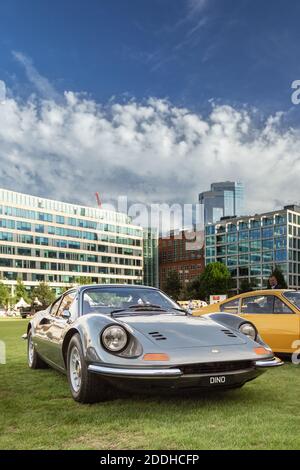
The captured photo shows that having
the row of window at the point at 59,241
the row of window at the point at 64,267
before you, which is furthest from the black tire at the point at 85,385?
the row of window at the point at 59,241

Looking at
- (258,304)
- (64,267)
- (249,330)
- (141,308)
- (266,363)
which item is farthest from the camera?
(64,267)

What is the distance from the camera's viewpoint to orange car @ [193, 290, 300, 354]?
8.23 m

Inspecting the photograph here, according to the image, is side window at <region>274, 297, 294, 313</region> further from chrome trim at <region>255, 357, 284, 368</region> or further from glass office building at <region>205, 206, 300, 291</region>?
glass office building at <region>205, 206, 300, 291</region>

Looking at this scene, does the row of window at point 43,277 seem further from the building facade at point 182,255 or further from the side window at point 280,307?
the side window at point 280,307

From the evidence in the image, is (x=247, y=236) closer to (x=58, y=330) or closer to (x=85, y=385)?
(x=58, y=330)

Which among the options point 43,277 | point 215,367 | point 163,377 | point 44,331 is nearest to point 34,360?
point 44,331

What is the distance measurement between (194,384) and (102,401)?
1093mm

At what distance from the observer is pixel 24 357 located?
974cm

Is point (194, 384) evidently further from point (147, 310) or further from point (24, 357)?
point (24, 357)

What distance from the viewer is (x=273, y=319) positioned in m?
8.61

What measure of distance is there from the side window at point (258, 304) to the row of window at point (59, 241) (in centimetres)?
9467

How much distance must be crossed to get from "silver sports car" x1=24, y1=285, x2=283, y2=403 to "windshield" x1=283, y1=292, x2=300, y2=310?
8.90 ft

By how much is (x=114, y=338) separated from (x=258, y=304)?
480 centimetres
